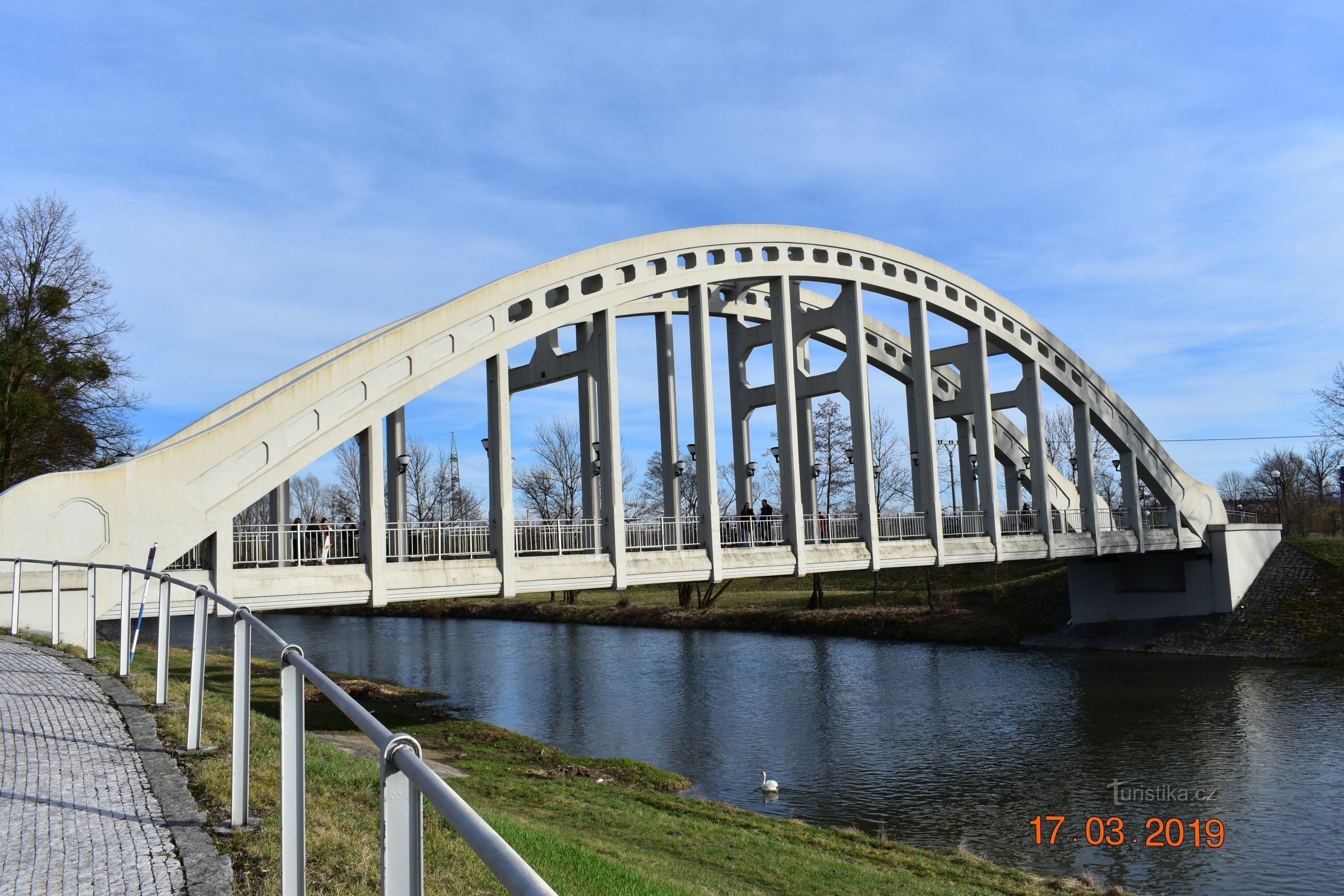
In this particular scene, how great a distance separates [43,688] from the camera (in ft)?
25.8

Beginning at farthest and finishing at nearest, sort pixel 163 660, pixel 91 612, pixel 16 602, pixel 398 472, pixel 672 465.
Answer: pixel 672 465 → pixel 398 472 → pixel 16 602 → pixel 91 612 → pixel 163 660

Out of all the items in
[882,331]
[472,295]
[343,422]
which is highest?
[882,331]

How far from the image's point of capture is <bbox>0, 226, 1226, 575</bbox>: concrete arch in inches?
518

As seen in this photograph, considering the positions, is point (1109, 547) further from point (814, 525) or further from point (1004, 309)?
point (814, 525)

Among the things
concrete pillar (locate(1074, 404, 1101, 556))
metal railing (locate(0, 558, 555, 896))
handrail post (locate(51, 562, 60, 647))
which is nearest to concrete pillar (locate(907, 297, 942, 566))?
concrete pillar (locate(1074, 404, 1101, 556))

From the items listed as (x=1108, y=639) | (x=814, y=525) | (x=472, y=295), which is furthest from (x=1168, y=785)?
(x=1108, y=639)

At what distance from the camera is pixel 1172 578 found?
3381 cm

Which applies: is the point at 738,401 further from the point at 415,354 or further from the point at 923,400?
the point at 415,354

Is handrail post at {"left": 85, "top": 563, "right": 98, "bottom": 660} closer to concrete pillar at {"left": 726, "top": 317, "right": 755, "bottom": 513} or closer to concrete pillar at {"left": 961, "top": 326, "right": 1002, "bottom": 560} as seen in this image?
concrete pillar at {"left": 726, "top": 317, "right": 755, "bottom": 513}

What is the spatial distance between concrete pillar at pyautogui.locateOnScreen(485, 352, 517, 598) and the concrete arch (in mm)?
647

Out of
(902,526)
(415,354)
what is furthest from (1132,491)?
(415,354)

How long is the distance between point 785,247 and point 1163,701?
13954 mm

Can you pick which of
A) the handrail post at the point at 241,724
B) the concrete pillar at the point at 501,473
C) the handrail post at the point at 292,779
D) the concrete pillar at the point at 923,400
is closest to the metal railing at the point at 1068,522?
the concrete pillar at the point at 923,400

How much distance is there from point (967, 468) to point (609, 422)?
19.5 m
